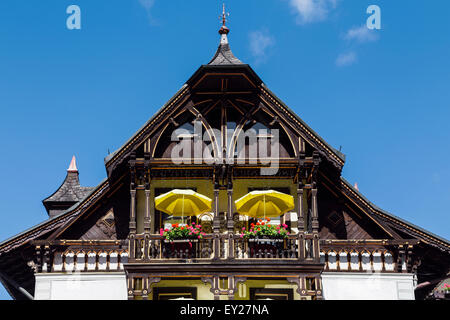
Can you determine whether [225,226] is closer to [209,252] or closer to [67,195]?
[209,252]

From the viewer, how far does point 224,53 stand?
24734 millimetres

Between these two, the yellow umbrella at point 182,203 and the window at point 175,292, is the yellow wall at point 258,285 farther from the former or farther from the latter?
the yellow umbrella at point 182,203

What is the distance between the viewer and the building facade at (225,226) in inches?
877

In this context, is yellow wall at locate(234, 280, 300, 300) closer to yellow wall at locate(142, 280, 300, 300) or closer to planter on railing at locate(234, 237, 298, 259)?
yellow wall at locate(142, 280, 300, 300)

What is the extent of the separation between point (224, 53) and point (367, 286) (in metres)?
8.47

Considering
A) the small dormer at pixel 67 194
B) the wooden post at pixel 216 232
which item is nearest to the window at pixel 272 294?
the wooden post at pixel 216 232

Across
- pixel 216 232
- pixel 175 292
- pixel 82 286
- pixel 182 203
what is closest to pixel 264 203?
pixel 216 232

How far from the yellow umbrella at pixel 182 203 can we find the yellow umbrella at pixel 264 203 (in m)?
0.99

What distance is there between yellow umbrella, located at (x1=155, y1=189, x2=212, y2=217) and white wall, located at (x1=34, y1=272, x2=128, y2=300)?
2367 millimetres

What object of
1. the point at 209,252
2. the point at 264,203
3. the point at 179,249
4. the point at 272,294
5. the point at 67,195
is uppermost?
the point at 67,195

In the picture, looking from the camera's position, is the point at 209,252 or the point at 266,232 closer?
the point at 266,232

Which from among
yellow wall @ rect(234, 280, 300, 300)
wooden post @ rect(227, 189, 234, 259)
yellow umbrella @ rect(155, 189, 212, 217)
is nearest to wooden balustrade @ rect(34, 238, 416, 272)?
wooden post @ rect(227, 189, 234, 259)
